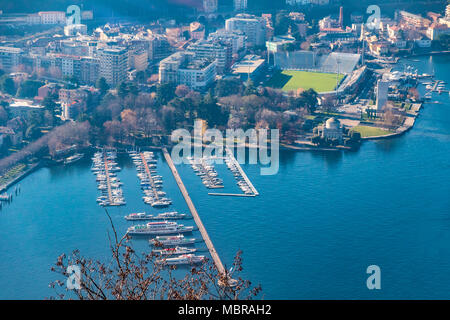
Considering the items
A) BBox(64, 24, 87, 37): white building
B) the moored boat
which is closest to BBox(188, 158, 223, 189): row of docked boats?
the moored boat

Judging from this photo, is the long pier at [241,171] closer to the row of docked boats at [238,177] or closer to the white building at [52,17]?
the row of docked boats at [238,177]

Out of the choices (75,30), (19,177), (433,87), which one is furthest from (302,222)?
(75,30)

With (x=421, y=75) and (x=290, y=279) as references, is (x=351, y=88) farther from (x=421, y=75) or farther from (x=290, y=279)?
(x=290, y=279)

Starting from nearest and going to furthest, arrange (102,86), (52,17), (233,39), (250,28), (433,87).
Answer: (102,86)
(433,87)
(233,39)
(250,28)
(52,17)

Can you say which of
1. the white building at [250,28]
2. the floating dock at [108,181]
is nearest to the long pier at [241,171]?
the floating dock at [108,181]

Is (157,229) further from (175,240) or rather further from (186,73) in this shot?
(186,73)

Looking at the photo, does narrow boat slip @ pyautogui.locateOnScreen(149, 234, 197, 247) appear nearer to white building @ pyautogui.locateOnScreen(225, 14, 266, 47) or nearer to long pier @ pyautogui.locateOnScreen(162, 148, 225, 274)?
long pier @ pyautogui.locateOnScreen(162, 148, 225, 274)

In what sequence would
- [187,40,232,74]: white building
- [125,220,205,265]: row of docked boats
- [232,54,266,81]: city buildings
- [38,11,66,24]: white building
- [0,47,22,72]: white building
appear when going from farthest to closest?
[38,11,66,24]: white building < [187,40,232,74]: white building < [0,47,22,72]: white building < [232,54,266,81]: city buildings < [125,220,205,265]: row of docked boats
